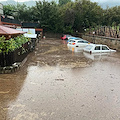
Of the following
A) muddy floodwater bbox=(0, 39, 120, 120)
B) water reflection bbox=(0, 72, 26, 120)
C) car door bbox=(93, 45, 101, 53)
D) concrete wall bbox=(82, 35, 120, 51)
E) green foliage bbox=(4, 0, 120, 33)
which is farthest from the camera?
green foliage bbox=(4, 0, 120, 33)

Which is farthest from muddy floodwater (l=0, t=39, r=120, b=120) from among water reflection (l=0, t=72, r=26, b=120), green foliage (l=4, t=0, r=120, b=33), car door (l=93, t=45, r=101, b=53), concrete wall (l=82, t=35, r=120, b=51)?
green foliage (l=4, t=0, r=120, b=33)

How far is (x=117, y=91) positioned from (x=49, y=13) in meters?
34.9

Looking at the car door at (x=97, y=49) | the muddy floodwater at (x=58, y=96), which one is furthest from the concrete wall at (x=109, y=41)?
the muddy floodwater at (x=58, y=96)

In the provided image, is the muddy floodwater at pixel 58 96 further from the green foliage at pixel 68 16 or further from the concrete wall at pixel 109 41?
the green foliage at pixel 68 16

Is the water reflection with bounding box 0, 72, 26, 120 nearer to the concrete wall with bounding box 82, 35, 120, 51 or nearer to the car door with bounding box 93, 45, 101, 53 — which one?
the car door with bounding box 93, 45, 101, 53

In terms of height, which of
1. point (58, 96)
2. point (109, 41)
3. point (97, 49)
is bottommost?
point (58, 96)

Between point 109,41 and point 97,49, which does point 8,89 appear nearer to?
point 97,49

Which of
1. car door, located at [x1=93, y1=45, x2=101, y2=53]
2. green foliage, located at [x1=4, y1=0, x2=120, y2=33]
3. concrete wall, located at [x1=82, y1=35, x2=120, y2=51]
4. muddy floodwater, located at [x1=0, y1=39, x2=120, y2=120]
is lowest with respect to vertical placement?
muddy floodwater, located at [x1=0, y1=39, x2=120, y2=120]

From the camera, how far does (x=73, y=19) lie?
37.4 m

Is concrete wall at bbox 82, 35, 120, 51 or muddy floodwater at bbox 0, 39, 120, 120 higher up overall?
concrete wall at bbox 82, 35, 120, 51

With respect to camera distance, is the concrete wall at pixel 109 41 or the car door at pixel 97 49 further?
the concrete wall at pixel 109 41

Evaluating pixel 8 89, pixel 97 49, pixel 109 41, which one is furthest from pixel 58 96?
pixel 109 41

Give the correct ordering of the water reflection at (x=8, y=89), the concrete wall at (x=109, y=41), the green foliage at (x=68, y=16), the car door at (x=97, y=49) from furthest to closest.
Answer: the green foliage at (x=68, y=16)
the concrete wall at (x=109, y=41)
the car door at (x=97, y=49)
the water reflection at (x=8, y=89)

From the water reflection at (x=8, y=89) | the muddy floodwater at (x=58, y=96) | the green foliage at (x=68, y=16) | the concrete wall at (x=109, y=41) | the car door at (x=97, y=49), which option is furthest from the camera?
the green foliage at (x=68, y=16)
